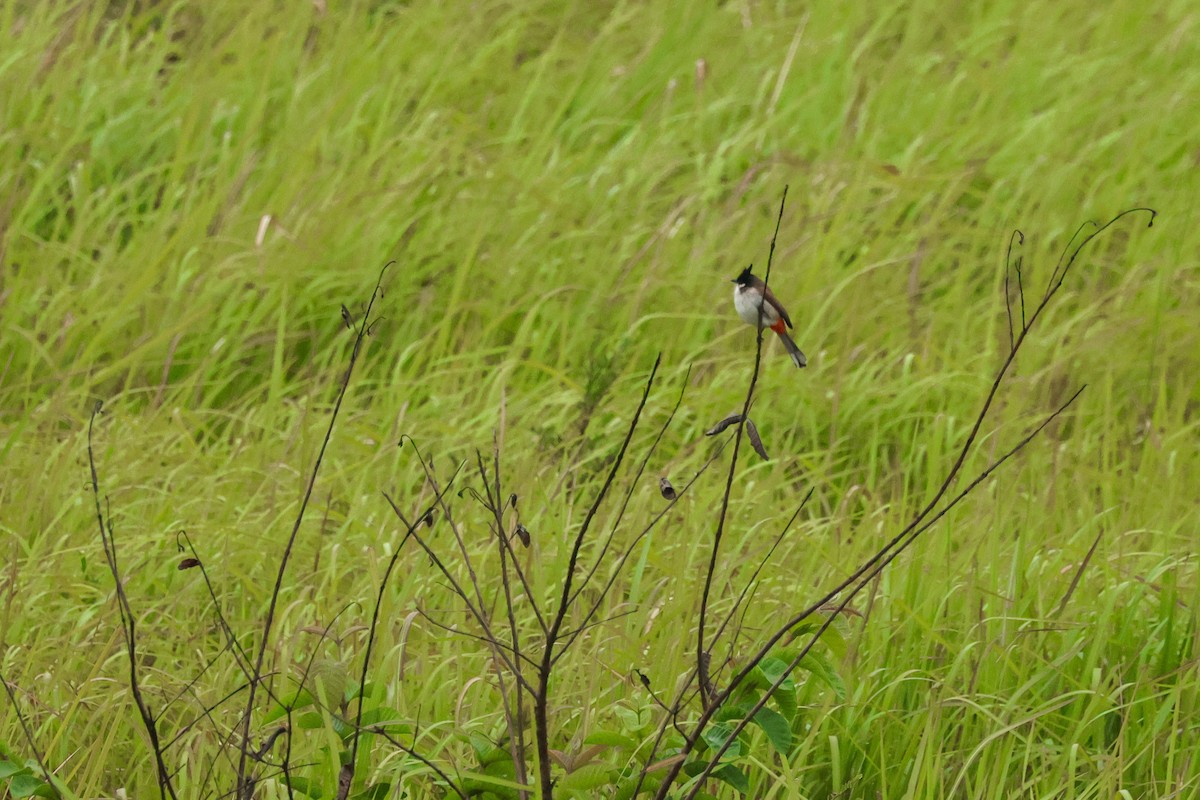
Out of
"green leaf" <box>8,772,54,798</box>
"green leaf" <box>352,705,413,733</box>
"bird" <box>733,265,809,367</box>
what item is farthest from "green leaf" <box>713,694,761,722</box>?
"bird" <box>733,265,809,367</box>

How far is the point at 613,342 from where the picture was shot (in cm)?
388

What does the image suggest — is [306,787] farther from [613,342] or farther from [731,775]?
[613,342]

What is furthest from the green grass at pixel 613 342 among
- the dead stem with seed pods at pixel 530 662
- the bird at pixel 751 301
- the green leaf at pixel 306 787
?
the bird at pixel 751 301

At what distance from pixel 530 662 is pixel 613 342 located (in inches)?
94.0

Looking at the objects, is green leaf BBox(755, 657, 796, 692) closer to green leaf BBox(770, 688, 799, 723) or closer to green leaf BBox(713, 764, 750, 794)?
green leaf BBox(770, 688, 799, 723)

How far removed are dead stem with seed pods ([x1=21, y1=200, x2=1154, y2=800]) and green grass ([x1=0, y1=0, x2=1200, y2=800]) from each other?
6 cm

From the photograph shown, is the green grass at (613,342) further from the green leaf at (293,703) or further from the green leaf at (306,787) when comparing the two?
the green leaf at (293,703)

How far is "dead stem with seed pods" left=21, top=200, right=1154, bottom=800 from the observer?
1620mm

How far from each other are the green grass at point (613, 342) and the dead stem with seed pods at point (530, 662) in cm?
6

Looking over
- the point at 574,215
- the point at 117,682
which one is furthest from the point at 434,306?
the point at 117,682

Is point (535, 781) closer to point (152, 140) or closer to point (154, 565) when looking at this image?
point (154, 565)

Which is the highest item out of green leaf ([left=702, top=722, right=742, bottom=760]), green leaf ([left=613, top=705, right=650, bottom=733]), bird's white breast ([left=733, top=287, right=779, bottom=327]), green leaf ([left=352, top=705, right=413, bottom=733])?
Answer: bird's white breast ([left=733, top=287, right=779, bottom=327])

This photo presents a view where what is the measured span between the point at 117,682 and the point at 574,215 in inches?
99.0

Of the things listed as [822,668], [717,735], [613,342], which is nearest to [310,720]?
[717,735]
